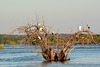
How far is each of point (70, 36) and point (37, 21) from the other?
11.2 feet

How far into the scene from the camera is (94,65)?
28.8 metres

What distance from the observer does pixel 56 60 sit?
1175 inches

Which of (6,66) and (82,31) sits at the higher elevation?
(82,31)

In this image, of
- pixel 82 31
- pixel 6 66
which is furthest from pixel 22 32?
pixel 82 31

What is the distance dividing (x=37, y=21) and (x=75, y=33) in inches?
136

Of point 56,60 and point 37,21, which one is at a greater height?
point 37,21

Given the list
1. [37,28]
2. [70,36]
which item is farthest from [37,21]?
[70,36]

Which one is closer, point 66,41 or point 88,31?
point 88,31

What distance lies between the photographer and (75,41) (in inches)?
1145

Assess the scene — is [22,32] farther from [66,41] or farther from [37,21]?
[66,41]

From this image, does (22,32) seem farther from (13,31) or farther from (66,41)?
(66,41)

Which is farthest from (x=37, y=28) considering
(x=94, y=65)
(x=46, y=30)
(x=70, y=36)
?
→ (x=94, y=65)

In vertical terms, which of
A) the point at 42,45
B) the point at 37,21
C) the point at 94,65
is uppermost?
the point at 37,21

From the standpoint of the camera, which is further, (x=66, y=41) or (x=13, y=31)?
A: (x=66, y=41)
